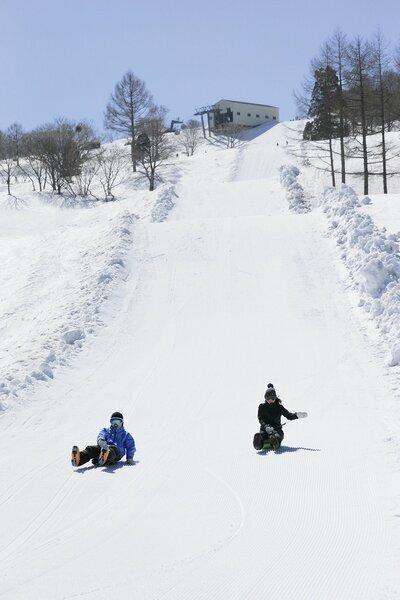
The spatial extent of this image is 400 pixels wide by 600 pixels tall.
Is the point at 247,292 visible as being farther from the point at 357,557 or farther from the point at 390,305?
the point at 357,557

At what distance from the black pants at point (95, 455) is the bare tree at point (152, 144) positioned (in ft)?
144

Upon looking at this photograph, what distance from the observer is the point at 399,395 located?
418 inches

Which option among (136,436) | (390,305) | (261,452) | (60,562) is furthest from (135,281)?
(60,562)

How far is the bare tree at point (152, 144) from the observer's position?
5367 centimetres

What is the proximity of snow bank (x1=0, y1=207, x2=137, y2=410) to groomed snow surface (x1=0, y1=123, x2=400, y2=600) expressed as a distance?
83 millimetres

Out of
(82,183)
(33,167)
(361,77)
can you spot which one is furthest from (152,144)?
(361,77)

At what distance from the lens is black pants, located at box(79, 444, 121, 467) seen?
842cm

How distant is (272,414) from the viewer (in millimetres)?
9195

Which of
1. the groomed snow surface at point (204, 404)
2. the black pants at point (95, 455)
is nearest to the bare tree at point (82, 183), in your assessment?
the groomed snow surface at point (204, 404)

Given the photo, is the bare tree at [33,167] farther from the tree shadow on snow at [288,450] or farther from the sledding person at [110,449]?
the tree shadow on snow at [288,450]

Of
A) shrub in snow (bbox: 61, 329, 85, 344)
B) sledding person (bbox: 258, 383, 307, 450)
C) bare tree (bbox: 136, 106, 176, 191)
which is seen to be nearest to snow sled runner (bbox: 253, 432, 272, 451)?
sledding person (bbox: 258, 383, 307, 450)

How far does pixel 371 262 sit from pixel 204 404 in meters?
7.09

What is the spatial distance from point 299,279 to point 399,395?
816cm

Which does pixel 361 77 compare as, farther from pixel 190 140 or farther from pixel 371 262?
pixel 190 140
